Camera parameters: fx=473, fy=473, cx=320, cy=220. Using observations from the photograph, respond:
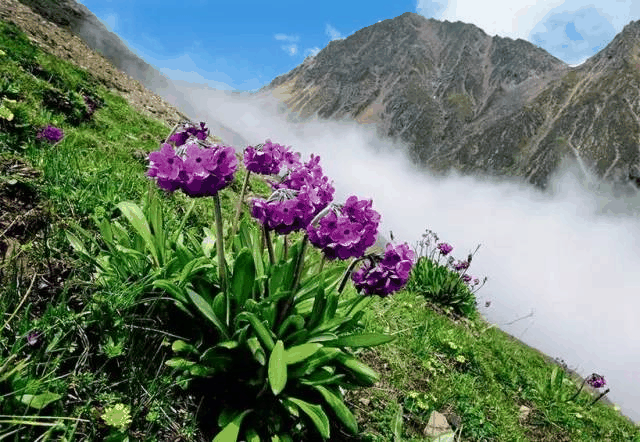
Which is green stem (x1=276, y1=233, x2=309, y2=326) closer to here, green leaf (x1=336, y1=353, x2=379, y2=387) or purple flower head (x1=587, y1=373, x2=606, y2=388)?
green leaf (x1=336, y1=353, x2=379, y2=387)

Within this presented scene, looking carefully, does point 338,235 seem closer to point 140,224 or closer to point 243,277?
point 243,277

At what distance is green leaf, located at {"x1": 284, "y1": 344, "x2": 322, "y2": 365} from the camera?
3012 mm

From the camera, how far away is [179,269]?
3572mm

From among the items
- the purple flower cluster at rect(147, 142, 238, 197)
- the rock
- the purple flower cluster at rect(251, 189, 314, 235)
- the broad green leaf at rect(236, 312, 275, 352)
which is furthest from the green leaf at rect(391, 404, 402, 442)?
the purple flower cluster at rect(147, 142, 238, 197)

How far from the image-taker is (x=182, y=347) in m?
3.23

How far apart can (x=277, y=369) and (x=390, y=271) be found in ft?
3.90

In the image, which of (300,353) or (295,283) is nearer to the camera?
(300,353)

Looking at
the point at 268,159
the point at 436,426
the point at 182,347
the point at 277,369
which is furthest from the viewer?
the point at 436,426

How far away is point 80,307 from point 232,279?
1.04m

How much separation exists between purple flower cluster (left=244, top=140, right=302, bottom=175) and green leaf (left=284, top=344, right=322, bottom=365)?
1.69 m

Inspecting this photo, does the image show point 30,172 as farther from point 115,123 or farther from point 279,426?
point 115,123

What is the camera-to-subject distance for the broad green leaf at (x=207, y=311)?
10.2 ft

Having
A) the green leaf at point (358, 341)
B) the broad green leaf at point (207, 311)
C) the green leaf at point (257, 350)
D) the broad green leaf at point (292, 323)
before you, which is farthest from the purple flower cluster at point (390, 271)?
the broad green leaf at point (207, 311)

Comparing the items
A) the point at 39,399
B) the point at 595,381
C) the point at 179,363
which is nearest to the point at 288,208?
the point at 179,363
